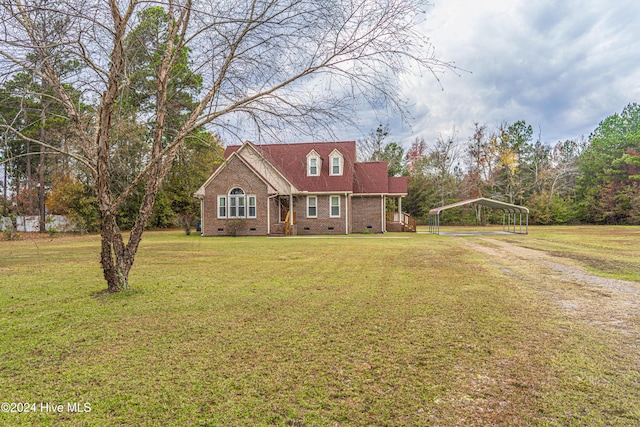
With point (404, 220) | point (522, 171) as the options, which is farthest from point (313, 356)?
point (522, 171)

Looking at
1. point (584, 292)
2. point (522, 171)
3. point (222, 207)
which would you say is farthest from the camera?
point (522, 171)

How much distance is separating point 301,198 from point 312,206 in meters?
1.02

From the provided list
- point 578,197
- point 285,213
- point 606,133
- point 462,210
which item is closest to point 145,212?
point 285,213

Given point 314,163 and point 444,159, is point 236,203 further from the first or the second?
point 444,159

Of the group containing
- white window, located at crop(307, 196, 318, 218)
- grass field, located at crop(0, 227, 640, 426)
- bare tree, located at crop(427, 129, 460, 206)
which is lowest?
grass field, located at crop(0, 227, 640, 426)

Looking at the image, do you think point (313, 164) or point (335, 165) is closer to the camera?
point (335, 165)

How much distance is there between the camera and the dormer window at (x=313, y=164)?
26.4m

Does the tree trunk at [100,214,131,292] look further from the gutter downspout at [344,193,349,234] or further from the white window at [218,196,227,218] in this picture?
the gutter downspout at [344,193,349,234]

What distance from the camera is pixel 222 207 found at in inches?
979

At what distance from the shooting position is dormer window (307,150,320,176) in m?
26.4

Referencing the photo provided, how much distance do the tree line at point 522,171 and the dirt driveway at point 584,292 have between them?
33.0m

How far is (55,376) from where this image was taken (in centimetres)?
322

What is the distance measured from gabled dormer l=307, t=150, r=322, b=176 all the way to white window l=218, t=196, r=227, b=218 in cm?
660

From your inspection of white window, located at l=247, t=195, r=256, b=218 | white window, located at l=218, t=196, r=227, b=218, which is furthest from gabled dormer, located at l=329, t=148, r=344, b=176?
white window, located at l=218, t=196, r=227, b=218
